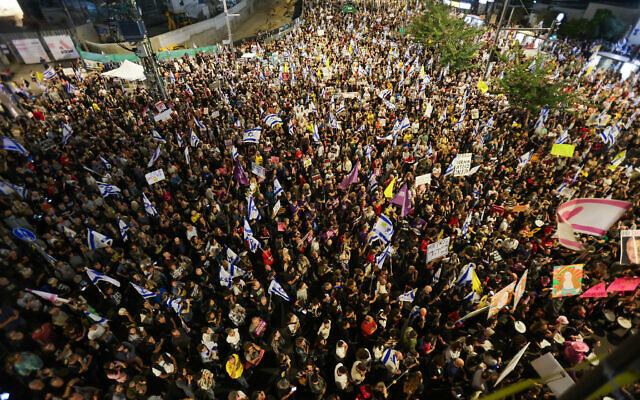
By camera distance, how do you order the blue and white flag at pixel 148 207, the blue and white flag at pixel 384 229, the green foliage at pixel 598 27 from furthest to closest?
the green foliage at pixel 598 27 < the blue and white flag at pixel 148 207 < the blue and white flag at pixel 384 229

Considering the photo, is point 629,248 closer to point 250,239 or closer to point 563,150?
point 563,150

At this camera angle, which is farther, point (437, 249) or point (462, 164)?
point (462, 164)

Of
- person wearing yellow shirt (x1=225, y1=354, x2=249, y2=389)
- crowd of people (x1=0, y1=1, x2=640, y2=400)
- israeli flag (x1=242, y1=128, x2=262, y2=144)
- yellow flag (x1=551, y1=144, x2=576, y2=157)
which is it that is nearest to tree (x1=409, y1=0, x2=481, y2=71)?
crowd of people (x1=0, y1=1, x2=640, y2=400)

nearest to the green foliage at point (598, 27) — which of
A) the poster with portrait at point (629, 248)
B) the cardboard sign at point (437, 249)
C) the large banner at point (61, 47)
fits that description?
the poster with portrait at point (629, 248)

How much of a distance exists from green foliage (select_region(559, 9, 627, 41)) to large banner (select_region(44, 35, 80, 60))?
58.8 m

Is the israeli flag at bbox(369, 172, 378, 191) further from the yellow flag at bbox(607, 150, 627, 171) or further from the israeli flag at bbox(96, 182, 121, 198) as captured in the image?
the yellow flag at bbox(607, 150, 627, 171)

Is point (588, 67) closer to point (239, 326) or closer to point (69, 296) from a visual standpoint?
point (239, 326)

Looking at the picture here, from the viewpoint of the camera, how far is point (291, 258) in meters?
9.17

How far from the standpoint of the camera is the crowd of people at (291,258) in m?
6.57

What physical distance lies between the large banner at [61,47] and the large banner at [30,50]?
73cm

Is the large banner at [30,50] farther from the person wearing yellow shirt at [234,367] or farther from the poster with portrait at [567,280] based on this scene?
the poster with portrait at [567,280]

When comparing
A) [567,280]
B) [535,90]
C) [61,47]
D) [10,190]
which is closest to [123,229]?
[10,190]

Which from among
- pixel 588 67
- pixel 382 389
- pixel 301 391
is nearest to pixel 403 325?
pixel 382 389

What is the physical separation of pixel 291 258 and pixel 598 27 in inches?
2052
